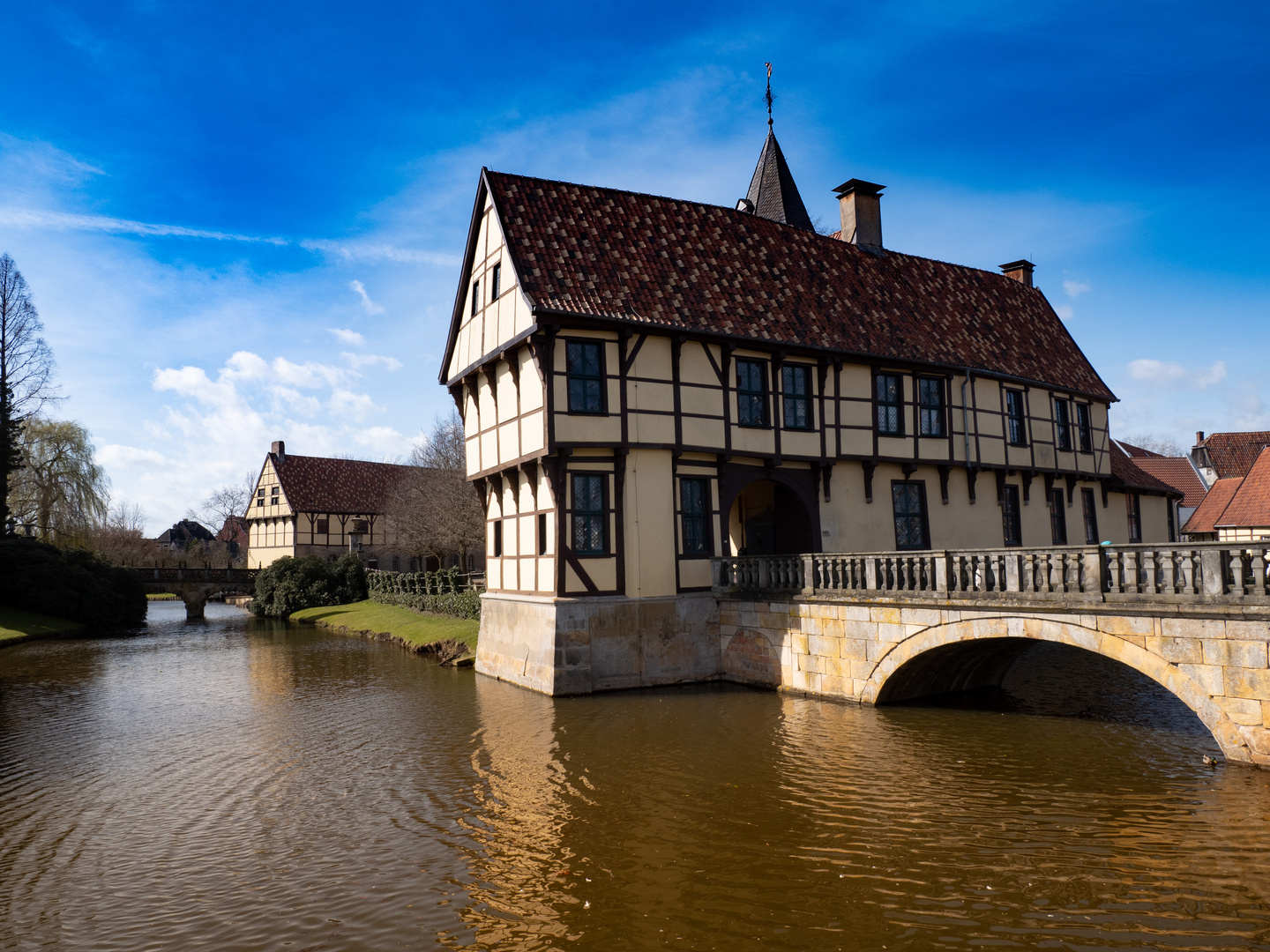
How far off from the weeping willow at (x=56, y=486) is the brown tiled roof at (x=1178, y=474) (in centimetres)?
5519

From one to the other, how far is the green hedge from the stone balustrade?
14.0 meters

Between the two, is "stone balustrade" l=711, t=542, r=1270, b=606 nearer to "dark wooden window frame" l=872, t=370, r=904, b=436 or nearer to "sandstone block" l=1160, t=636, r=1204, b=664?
"sandstone block" l=1160, t=636, r=1204, b=664

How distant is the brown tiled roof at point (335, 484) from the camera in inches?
2205

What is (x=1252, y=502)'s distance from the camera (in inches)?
1373

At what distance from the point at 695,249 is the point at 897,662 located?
35.8ft

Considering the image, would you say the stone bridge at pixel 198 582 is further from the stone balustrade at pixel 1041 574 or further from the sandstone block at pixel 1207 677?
the sandstone block at pixel 1207 677

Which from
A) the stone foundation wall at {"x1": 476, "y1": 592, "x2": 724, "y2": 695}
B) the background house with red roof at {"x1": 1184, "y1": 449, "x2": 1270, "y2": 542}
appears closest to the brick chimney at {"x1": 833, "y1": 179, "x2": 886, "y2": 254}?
the stone foundation wall at {"x1": 476, "y1": 592, "x2": 724, "y2": 695}

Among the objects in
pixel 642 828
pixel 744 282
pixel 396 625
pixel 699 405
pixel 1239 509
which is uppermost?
pixel 744 282

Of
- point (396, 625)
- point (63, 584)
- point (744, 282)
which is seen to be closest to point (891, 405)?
point (744, 282)

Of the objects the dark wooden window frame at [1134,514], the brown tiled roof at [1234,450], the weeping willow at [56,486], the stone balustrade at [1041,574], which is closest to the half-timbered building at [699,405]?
the stone balustrade at [1041,574]

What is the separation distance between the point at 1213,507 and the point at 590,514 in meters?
33.7

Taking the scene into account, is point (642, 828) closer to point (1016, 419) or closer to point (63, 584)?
point (1016, 419)

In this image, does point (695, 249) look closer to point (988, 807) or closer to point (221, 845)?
point (988, 807)

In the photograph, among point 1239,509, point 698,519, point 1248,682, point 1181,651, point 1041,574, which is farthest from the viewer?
point 1239,509
